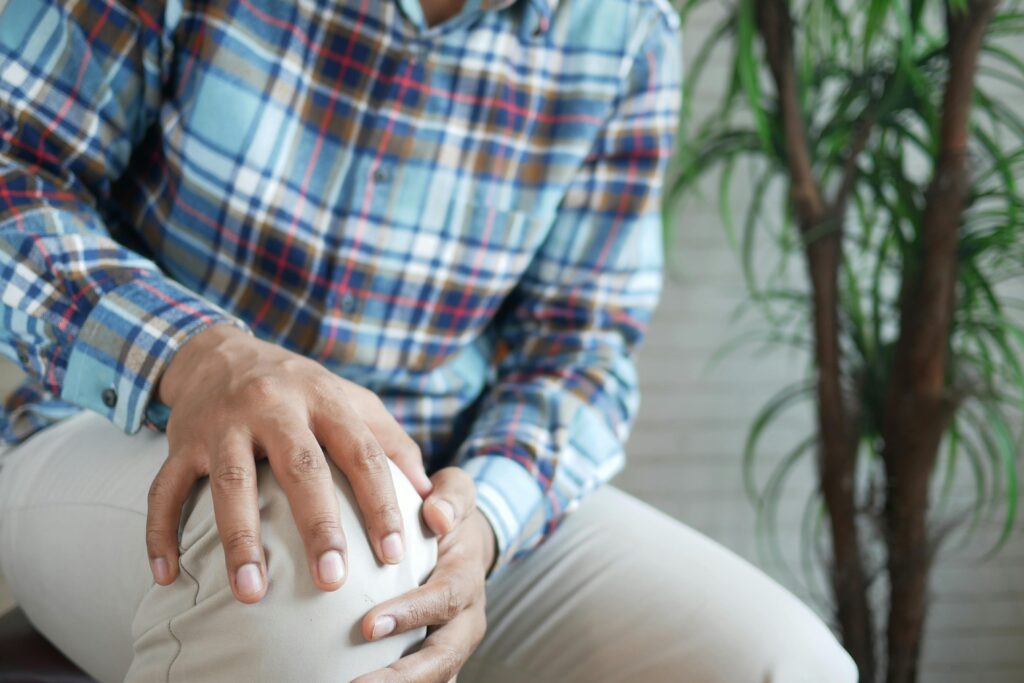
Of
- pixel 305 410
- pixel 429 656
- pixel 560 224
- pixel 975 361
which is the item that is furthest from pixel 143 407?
pixel 975 361

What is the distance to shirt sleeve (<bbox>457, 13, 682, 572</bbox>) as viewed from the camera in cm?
104

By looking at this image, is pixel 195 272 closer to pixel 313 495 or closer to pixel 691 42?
pixel 313 495

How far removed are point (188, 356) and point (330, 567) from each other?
0.24m

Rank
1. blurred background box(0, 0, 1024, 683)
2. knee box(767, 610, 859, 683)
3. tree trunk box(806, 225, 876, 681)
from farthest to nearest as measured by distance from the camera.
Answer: blurred background box(0, 0, 1024, 683) → tree trunk box(806, 225, 876, 681) → knee box(767, 610, 859, 683)

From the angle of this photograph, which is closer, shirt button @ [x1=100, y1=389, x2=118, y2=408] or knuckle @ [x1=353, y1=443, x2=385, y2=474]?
knuckle @ [x1=353, y1=443, x2=385, y2=474]

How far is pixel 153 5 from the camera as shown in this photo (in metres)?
0.89

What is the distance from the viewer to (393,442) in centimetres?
77

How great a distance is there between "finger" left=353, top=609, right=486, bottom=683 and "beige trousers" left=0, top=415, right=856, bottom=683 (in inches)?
0.5

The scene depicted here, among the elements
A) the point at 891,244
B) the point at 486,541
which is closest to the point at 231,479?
the point at 486,541

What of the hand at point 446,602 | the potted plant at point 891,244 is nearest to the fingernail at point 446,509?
the hand at point 446,602

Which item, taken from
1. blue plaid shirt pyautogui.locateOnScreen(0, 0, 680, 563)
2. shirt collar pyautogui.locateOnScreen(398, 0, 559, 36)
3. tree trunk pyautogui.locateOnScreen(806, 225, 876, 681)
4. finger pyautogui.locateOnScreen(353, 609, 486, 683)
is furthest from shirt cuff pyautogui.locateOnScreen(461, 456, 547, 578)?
tree trunk pyautogui.locateOnScreen(806, 225, 876, 681)

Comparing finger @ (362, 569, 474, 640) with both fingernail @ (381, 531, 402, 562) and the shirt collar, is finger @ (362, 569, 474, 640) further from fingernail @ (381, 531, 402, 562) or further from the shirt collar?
the shirt collar

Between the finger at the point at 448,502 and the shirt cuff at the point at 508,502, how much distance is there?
7cm

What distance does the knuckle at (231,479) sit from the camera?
0.64 meters
